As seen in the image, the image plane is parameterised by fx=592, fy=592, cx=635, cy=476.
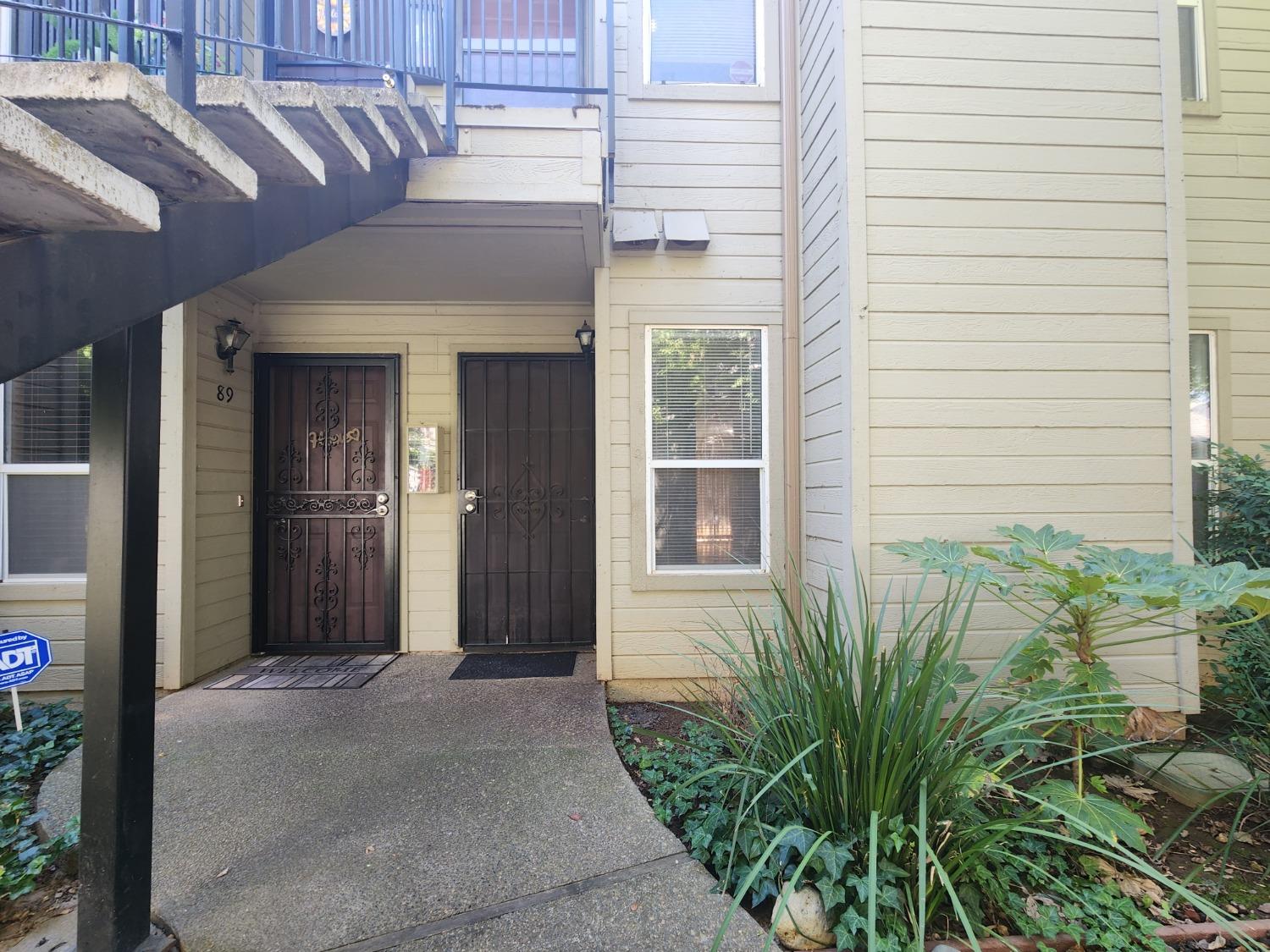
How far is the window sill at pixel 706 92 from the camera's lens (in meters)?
3.34

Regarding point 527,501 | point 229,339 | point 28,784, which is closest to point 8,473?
point 229,339

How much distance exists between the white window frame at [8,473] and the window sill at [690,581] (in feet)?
10.1

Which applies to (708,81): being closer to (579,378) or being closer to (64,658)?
(579,378)

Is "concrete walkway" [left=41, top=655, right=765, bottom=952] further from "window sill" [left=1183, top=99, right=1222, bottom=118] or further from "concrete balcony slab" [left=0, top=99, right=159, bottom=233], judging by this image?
"window sill" [left=1183, top=99, right=1222, bottom=118]

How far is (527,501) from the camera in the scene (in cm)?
405

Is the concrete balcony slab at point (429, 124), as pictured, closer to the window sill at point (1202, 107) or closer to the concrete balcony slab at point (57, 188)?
the concrete balcony slab at point (57, 188)

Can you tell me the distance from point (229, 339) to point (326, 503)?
1.15 metres

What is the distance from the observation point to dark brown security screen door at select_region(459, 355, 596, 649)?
4012 mm

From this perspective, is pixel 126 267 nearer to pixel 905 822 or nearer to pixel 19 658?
pixel 905 822

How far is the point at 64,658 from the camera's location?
3223 millimetres

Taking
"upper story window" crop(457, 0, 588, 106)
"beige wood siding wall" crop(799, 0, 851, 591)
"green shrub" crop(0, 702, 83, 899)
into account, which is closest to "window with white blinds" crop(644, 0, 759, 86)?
"beige wood siding wall" crop(799, 0, 851, 591)

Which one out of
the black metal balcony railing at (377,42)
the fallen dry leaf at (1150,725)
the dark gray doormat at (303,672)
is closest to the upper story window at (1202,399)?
the fallen dry leaf at (1150,725)

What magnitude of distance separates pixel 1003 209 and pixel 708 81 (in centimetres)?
185

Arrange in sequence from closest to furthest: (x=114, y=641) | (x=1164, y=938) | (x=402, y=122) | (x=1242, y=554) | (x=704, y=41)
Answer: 1. (x=114, y=641)
2. (x=1164, y=938)
3. (x=402, y=122)
4. (x=1242, y=554)
5. (x=704, y=41)
